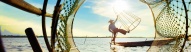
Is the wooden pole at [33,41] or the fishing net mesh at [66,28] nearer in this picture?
the wooden pole at [33,41]

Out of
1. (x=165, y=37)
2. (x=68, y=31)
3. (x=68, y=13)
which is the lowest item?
(x=165, y=37)

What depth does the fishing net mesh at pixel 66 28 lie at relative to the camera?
101 inches

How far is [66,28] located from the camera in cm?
282

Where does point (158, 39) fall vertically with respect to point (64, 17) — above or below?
below

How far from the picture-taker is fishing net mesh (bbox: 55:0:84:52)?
2.56 metres

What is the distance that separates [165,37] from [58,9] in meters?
3.10

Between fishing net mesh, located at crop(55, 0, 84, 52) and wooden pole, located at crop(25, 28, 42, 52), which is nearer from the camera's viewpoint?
wooden pole, located at crop(25, 28, 42, 52)

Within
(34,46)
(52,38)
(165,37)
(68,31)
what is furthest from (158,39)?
(34,46)

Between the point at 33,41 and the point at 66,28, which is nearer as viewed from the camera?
the point at 33,41

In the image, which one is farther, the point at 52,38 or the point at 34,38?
the point at 52,38

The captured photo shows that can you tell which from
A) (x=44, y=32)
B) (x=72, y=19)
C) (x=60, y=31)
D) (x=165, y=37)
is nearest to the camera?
(x=44, y=32)

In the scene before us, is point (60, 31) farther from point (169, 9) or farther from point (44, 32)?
point (169, 9)

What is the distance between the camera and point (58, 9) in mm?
1977

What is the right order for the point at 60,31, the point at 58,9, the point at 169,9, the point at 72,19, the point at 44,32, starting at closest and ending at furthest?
the point at 44,32
the point at 58,9
the point at 60,31
the point at 72,19
the point at 169,9
